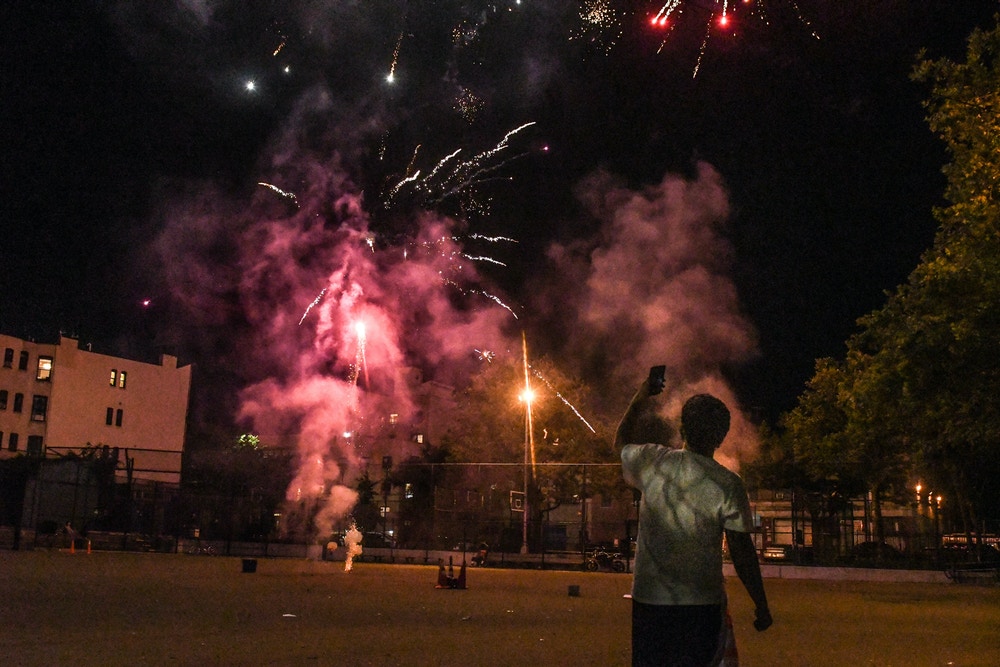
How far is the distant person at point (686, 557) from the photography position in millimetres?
3818

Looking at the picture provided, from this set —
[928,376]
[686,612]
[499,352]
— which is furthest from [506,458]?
[686,612]

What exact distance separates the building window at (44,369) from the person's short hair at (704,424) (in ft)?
216

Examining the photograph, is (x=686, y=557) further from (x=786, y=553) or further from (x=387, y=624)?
(x=786, y=553)

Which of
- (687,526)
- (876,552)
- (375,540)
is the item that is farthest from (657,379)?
(375,540)

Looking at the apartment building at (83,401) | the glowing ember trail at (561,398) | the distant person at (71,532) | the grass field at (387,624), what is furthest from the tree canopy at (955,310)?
the apartment building at (83,401)

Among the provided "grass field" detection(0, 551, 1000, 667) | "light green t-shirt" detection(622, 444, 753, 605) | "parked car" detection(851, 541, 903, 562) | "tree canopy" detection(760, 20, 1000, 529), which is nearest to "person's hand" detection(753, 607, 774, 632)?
"light green t-shirt" detection(622, 444, 753, 605)

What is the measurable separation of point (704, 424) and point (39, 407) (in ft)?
218

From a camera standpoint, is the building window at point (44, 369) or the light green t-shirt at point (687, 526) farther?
the building window at point (44, 369)

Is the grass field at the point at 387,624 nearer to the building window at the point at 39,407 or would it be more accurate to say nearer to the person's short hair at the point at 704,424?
the person's short hair at the point at 704,424

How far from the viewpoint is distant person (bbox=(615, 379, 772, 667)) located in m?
3.82

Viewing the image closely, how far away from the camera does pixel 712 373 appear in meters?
37.0

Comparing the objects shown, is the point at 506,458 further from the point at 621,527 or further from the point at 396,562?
the point at 396,562

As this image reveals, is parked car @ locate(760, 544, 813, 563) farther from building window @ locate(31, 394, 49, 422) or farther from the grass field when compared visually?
building window @ locate(31, 394, 49, 422)

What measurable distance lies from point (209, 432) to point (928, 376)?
62743 mm
